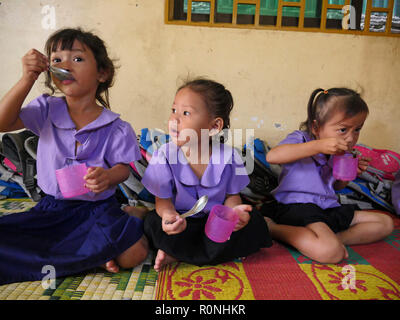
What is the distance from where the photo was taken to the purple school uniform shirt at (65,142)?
94 centimetres

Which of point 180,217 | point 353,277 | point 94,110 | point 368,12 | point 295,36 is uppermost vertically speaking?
point 368,12

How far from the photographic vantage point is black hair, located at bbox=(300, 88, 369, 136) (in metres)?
1.06

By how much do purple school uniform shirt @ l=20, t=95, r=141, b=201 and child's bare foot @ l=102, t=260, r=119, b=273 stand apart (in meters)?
0.22

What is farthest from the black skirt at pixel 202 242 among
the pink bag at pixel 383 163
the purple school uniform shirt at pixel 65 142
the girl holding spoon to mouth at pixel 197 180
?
the pink bag at pixel 383 163

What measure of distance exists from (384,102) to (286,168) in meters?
1.15

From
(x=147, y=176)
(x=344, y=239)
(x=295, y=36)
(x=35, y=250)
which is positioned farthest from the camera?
(x=295, y=36)

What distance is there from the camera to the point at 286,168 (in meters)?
1.18

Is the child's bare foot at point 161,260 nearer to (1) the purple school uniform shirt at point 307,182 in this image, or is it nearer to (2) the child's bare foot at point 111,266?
(2) the child's bare foot at point 111,266

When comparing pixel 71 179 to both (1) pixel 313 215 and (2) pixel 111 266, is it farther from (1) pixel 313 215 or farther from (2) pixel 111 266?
(1) pixel 313 215

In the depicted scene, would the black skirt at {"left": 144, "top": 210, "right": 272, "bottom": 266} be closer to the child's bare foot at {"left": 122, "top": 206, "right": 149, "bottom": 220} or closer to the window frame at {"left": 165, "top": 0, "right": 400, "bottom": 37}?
the child's bare foot at {"left": 122, "top": 206, "right": 149, "bottom": 220}

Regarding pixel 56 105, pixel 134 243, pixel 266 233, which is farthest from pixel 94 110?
pixel 266 233

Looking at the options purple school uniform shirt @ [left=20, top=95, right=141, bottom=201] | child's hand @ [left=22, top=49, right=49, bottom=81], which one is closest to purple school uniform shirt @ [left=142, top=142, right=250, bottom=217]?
purple school uniform shirt @ [left=20, top=95, right=141, bottom=201]

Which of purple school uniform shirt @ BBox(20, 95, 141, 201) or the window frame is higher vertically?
the window frame
